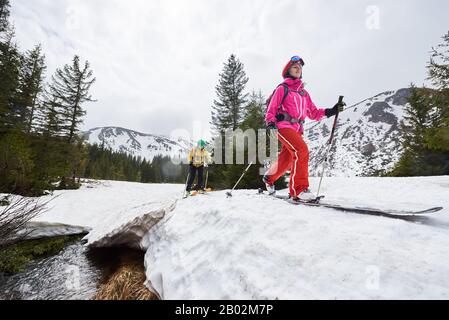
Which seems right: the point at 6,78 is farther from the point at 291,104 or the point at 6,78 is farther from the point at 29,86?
the point at 291,104

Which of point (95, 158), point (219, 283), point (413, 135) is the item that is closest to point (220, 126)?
point (413, 135)

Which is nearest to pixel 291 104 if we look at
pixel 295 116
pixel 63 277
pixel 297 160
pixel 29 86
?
pixel 295 116

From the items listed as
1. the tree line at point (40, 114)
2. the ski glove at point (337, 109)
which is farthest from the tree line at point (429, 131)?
the tree line at point (40, 114)

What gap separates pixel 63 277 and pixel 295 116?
6035 millimetres

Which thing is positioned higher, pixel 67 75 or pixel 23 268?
pixel 67 75

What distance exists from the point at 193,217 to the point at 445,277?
3635 mm

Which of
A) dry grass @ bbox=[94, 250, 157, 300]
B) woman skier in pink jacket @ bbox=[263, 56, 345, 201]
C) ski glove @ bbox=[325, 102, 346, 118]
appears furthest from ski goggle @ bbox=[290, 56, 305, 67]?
dry grass @ bbox=[94, 250, 157, 300]

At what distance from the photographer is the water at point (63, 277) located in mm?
4078

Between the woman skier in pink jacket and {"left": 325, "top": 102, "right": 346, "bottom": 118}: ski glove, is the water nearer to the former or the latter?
the woman skier in pink jacket

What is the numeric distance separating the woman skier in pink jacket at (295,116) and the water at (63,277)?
4.36m

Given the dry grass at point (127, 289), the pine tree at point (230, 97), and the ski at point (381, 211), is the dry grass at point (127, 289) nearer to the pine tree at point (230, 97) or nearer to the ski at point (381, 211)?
the ski at point (381, 211)

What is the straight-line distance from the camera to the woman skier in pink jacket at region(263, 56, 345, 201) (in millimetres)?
4391

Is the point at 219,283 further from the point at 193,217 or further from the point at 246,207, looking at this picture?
the point at 193,217
